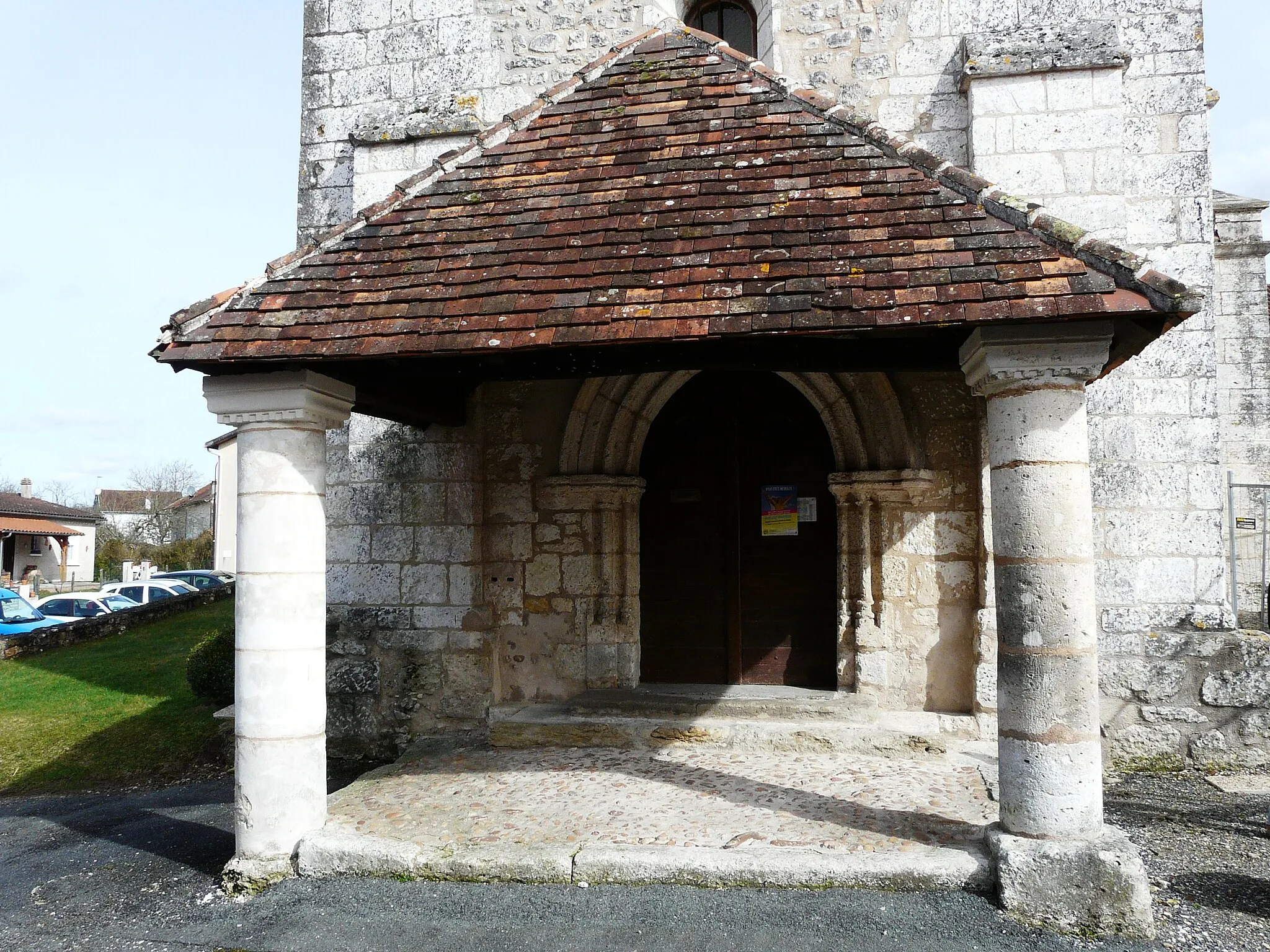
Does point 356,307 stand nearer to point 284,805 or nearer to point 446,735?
point 284,805

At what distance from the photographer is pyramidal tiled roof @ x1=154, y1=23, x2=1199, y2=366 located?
355 centimetres

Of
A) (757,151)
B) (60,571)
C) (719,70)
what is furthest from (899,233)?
(60,571)

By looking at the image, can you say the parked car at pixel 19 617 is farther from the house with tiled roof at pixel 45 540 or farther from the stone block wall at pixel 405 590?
the house with tiled roof at pixel 45 540

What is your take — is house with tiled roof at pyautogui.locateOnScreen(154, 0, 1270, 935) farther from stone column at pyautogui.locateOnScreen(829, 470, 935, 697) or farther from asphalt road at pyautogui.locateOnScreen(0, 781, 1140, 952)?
asphalt road at pyautogui.locateOnScreen(0, 781, 1140, 952)

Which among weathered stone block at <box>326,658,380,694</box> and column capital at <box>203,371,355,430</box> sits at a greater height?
column capital at <box>203,371,355,430</box>

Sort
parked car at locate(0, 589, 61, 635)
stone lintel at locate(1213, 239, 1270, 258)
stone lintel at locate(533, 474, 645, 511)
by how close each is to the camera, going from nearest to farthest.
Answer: stone lintel at locate(533, 474, 645, 511)
stone lintel at locate(1213, 239, 1270, 258)
parked car at locate(0, 589, 61, 635)

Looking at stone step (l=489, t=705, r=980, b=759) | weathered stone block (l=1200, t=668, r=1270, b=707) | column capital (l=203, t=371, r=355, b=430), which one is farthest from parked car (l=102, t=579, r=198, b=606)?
weathered stone block (l=1200, t=668, r=1270, b=707)

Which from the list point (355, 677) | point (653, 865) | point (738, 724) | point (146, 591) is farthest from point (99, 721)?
point (146, 591)

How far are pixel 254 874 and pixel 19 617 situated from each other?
14650 mm

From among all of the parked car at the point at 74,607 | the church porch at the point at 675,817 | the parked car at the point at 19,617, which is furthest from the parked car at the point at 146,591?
the church porch at the point at 675,817

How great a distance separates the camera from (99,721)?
8.31 meters

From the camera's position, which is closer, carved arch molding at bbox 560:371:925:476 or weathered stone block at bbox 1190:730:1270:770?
weathered stone block at bbox 1190:730:1270:770

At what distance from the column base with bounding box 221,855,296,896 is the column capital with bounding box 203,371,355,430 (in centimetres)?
200

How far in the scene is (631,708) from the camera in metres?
5.73
